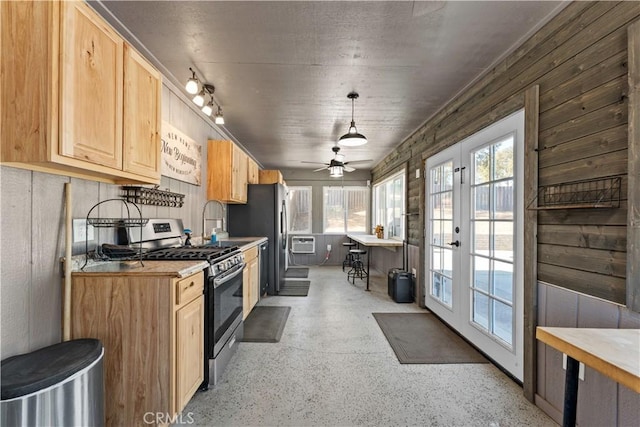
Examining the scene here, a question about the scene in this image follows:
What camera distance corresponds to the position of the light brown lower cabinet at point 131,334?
1539 millimetres

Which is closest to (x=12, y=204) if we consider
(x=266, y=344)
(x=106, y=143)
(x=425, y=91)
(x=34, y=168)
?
(x=34, y=168)

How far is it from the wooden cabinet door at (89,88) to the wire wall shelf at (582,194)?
8.28 ft

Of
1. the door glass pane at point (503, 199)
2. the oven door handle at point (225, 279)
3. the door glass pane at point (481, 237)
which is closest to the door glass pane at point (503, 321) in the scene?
the door glass pane at point (481, 237)

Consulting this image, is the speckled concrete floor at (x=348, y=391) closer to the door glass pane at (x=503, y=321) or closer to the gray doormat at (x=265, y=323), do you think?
the gray doormat at (x=265, y=323)

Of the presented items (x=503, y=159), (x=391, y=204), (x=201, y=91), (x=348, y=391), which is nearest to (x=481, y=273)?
(x=503, y=159)

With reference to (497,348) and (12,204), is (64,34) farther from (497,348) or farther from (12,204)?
(497,348)

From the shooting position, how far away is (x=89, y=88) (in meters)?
1.42

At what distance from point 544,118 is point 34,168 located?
9.61 ft

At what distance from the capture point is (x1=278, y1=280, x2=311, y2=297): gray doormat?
460 centimetres

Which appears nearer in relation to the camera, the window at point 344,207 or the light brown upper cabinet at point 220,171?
the light brown upper cabinet at point 220,171

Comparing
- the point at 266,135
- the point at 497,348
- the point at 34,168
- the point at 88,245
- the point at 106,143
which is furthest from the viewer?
the point at 266,135

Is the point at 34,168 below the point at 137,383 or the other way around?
the other way around

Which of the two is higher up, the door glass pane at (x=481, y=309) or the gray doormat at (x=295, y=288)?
the door glass pane at (x=481, y=309)

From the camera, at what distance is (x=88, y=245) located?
178 centimetres
